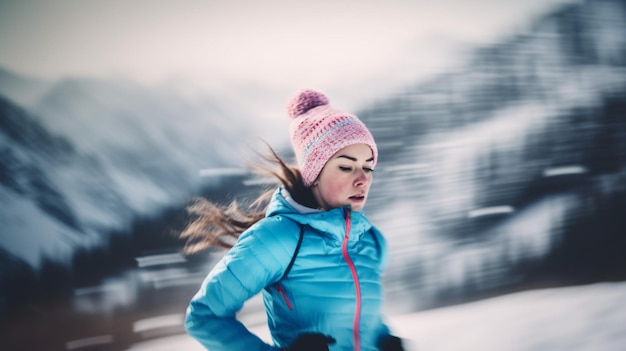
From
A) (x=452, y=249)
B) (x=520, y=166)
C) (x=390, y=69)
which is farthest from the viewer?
(x=520, y=166)

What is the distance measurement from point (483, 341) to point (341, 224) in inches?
59.7

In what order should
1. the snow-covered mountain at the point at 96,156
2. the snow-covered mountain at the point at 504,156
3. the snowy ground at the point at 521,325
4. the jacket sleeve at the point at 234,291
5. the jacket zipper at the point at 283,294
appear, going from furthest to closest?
the snow-covered mountain at the point at 504,156 < the snowy ground at the point at 521,325 < the snow-covered mountain at the point at 96,156 < the jacket zipper at the point at 283,294 < the jacket sleeve at the point at 234,291

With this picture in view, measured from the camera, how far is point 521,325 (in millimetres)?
2410

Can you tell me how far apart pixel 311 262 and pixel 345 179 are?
0.26 meters

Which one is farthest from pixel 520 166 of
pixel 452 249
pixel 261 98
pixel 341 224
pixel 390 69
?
pixel 341 224

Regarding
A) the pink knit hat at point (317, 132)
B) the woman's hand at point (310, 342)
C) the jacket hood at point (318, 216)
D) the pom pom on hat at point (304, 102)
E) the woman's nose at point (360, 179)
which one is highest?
the pom pom on hat at point (304, 102)

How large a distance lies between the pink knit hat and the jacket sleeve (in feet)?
0.87

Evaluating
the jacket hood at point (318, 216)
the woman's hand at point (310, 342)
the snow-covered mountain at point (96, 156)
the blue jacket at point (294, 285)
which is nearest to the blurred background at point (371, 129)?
the snow-covered mountain at point (96, 156)

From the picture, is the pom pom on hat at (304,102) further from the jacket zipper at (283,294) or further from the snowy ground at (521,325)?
the snowy ground at (521,325)

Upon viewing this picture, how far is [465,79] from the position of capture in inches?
102

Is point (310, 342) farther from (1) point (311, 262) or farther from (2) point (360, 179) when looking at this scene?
(2) point (360, 179)

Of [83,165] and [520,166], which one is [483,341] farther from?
[83,165]

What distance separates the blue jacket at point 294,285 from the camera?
105 centimetres

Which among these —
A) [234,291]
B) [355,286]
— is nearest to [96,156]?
[234,291]
